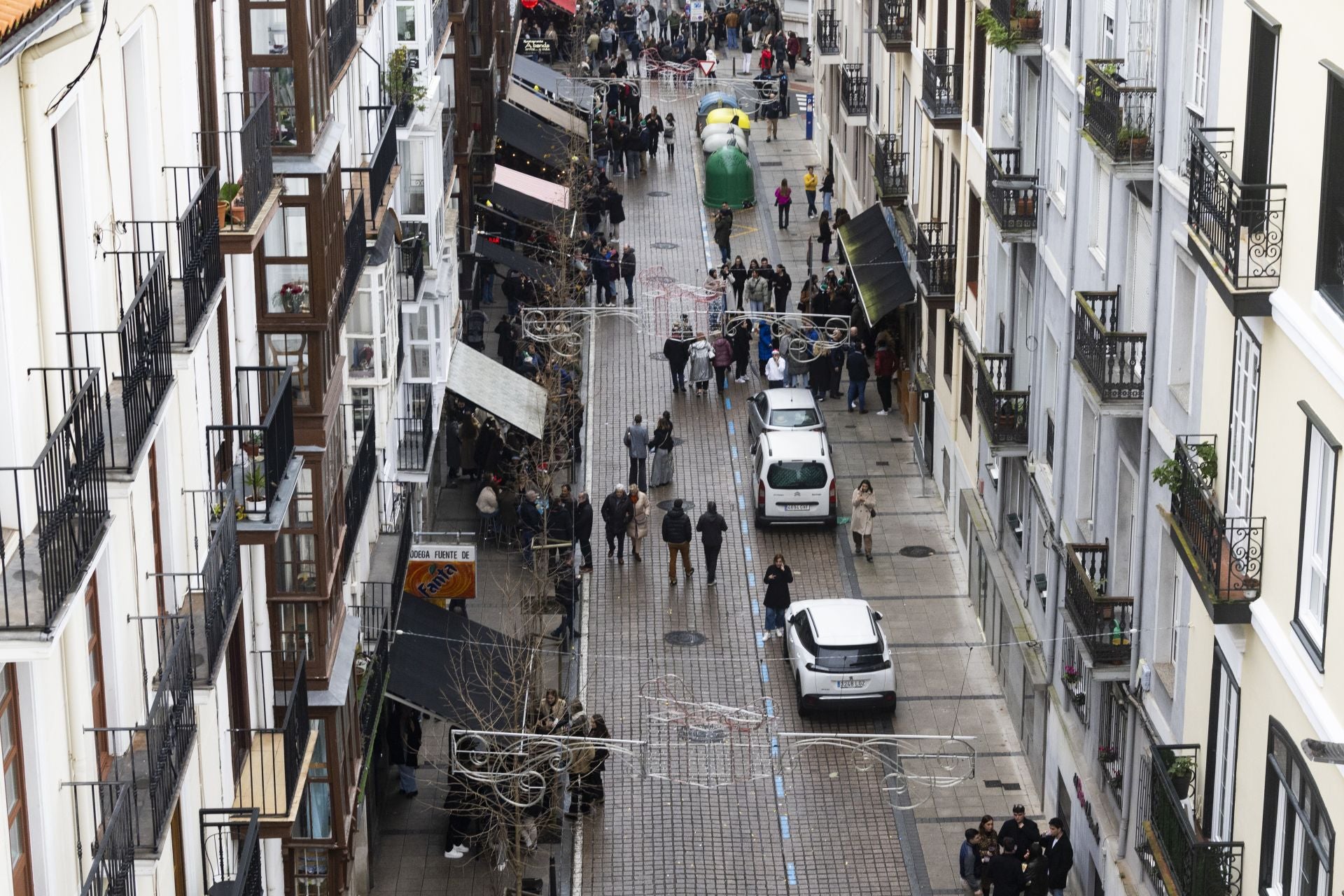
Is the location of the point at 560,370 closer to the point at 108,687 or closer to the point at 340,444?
the point at 340,444

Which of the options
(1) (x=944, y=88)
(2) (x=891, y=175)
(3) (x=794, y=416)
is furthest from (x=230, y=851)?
(2) (x=891, y=175)

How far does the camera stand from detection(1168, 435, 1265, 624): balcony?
21.1 meters

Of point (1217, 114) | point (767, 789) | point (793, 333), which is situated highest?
point (1217, 114)

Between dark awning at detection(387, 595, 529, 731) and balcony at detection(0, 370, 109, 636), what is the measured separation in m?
16.4

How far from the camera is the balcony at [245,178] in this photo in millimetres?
21125

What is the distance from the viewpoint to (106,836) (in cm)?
1534

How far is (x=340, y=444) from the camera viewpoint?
95.6ft

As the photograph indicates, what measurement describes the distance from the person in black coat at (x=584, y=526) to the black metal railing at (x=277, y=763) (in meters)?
16.7

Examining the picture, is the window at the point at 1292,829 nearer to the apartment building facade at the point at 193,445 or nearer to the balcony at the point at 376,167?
the apartment building facade at the point at 193,445

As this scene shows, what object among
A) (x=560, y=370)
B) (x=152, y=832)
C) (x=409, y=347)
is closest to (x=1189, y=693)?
(x=152, y=832)

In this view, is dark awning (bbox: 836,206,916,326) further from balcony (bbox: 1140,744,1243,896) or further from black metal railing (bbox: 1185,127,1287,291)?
black metal railing (bbox: 1185,127,1287,291)

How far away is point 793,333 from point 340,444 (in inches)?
947

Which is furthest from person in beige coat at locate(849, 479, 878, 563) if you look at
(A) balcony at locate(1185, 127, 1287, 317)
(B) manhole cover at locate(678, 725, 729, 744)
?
(A) balcony at locate(1185, 127, 1287, 317)

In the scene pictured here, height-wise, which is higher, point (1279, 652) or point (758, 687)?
point (1279, 652)
